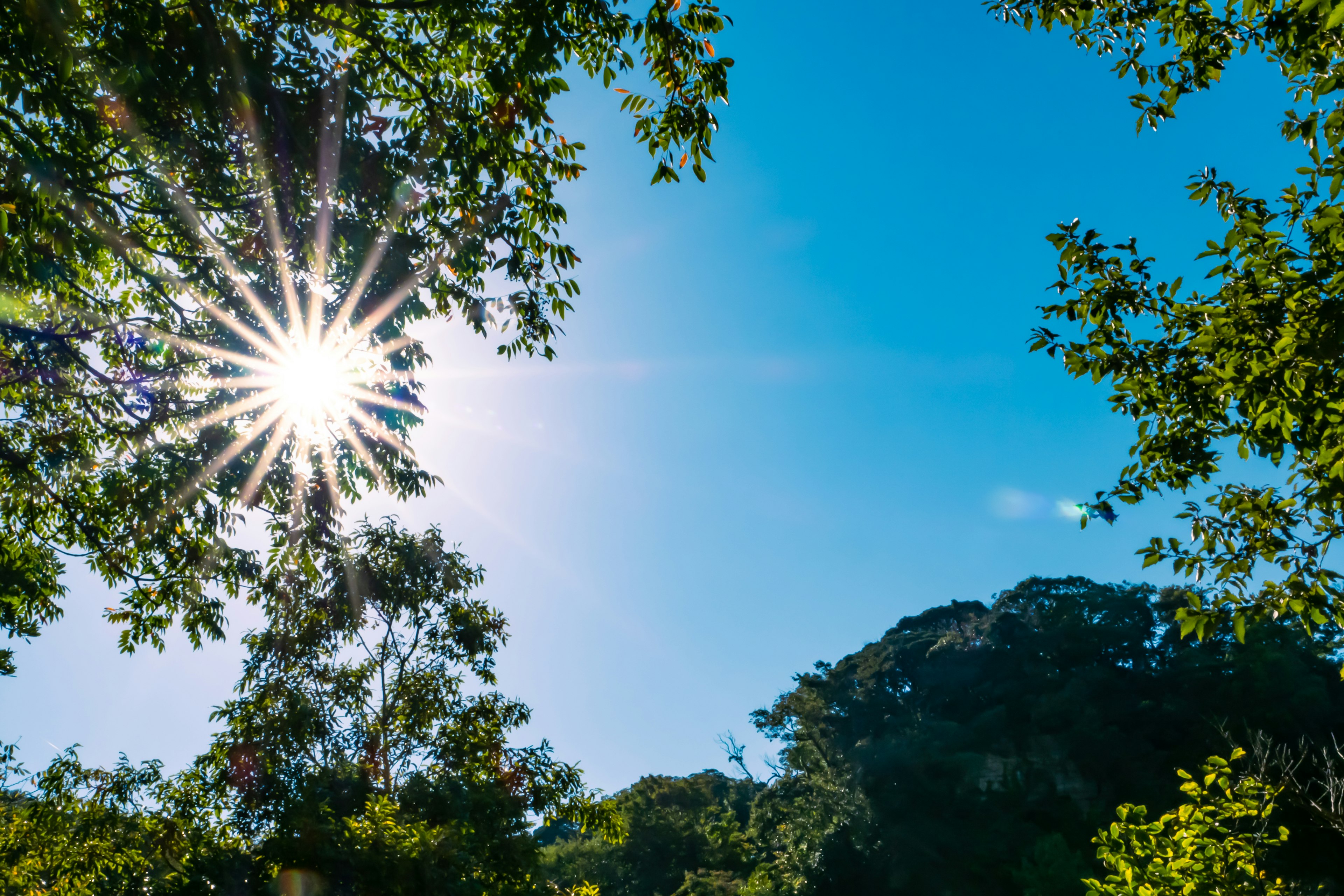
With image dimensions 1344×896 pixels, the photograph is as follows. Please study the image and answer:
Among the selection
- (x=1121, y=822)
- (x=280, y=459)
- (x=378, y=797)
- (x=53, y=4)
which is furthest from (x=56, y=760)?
(x=1121, y=822)

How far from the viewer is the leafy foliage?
5273mm

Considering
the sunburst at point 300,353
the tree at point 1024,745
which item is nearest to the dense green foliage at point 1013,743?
the tree at point 1024,745

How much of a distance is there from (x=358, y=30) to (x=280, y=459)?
3299mm

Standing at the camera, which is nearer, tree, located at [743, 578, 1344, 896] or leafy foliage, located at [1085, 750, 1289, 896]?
leafy foliage, located at [1085, 750, 1289, 896]

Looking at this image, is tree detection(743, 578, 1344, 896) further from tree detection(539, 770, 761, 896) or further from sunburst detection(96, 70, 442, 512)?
sunburst detection(96, 70, 442, 512)

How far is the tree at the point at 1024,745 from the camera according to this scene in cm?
2794

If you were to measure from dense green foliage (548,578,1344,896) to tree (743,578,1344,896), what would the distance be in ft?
0.23

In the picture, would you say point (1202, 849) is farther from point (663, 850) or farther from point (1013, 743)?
point (663, 850)

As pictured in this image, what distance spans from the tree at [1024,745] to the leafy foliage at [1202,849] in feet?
77.1

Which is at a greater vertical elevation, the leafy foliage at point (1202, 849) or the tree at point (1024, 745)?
the tree at point (1024, 745)

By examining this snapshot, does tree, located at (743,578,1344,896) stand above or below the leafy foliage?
above

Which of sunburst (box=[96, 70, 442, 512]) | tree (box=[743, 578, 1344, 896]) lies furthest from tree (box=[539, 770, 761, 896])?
sunburst (box=[96, 70, 442, 512])

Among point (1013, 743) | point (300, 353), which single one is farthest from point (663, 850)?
point (300, 353)

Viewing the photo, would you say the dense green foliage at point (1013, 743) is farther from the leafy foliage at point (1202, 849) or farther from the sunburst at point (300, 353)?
the sunburst at point (300, 353)
